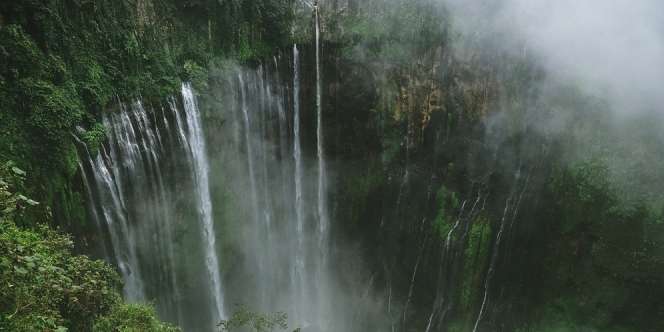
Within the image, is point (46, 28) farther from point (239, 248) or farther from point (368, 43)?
point (368, 43)

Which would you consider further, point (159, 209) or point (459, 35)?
point (459, 35)

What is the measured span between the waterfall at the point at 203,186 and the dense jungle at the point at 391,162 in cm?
6

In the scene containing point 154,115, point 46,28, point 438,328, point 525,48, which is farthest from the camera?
point 438,328

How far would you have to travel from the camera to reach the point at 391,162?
15.3 m

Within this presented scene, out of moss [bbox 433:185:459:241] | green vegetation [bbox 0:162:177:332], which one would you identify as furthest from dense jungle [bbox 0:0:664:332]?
green vegetation [bbox 0:162:177:332]

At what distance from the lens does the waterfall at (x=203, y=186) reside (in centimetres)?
1261

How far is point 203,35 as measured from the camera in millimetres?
13250

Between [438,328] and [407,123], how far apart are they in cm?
673

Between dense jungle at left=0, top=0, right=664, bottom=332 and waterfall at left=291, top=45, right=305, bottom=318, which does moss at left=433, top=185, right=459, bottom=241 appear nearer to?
dense jungle at left=0, top=0, right=664, bottom=332

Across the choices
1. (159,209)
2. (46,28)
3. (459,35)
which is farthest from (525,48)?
(46,28)

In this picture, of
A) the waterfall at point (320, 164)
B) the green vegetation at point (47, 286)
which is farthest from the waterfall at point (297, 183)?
the green vegetation at point (47, 286)

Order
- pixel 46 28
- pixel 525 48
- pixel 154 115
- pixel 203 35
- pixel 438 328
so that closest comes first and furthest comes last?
pixel 46 28 < pixel 154 115 < pixel 203 35 < pixel 525 48 < pixel 438 328

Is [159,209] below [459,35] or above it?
below

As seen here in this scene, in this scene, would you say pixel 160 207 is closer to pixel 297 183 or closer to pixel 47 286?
pixel 297 183
